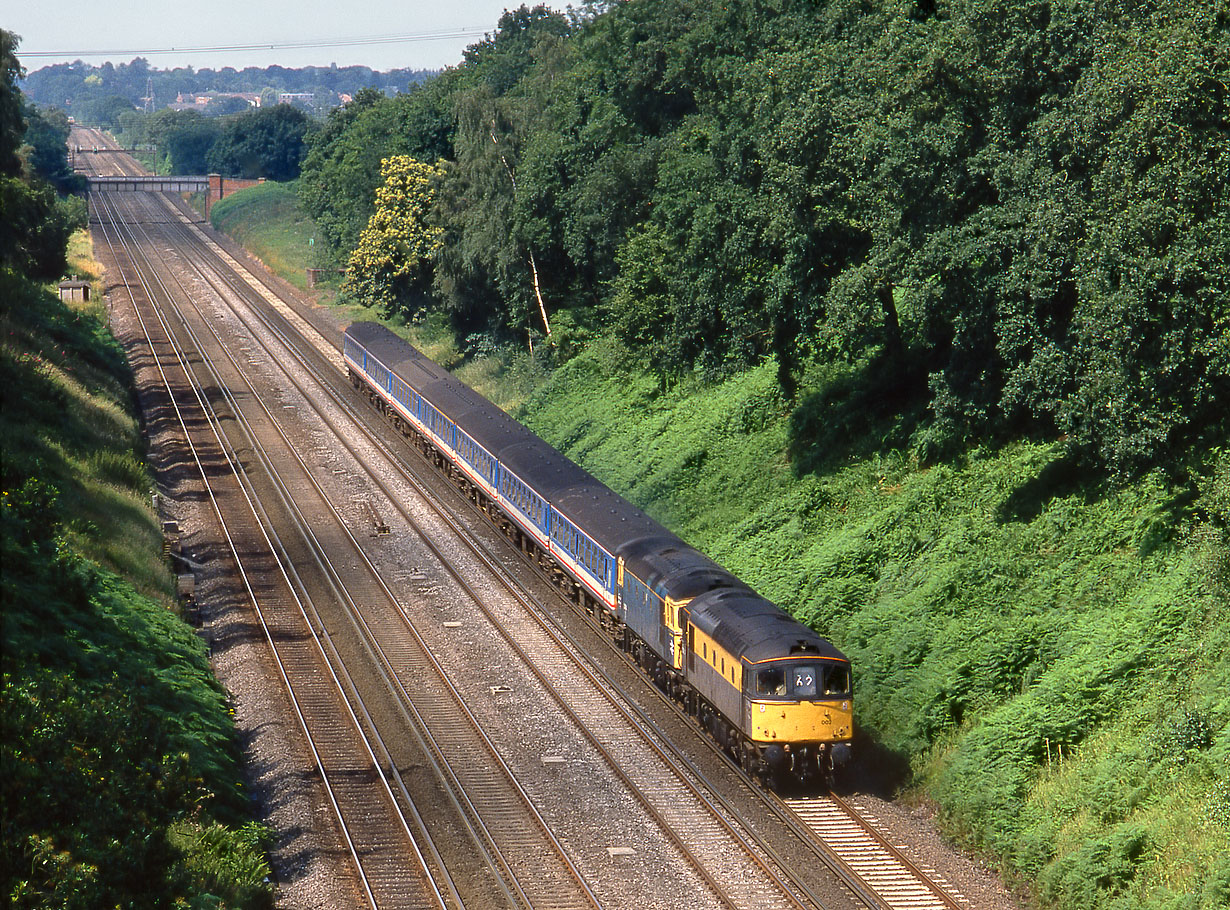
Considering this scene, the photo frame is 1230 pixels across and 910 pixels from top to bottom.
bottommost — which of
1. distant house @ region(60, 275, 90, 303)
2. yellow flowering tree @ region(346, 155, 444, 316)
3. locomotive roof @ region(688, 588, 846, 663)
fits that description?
locomotive roof @ region(688, 588, 846, 663)

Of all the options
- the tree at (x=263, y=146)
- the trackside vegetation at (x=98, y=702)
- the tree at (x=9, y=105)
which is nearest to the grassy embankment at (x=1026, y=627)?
the trackside vegetation at (x=98, y=702)

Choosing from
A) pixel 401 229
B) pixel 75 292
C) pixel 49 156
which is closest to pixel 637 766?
pixel 401 229

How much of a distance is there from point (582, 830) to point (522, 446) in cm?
1960

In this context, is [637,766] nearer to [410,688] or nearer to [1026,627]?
[410,688]

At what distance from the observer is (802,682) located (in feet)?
74.0

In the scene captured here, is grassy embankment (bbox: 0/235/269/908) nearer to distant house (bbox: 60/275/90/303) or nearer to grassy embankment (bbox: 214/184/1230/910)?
grassy embankment (bbox: 214/184/1230/910)

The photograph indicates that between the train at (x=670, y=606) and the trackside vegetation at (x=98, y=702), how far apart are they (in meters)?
8.87

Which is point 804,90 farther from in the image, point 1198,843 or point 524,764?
point 1198,843

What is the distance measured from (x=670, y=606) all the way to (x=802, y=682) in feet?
14.6

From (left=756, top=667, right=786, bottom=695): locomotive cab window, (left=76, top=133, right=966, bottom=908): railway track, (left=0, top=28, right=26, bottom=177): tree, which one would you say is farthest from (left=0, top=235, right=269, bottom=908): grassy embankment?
(left=0, top=28, right=26, bottom=177): tree

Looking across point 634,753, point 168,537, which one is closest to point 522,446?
point 168,537

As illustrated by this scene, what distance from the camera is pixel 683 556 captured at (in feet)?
93.9

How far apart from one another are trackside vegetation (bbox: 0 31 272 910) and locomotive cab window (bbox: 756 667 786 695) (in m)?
8.85

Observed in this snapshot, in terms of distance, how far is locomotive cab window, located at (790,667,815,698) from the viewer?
22.5 m
